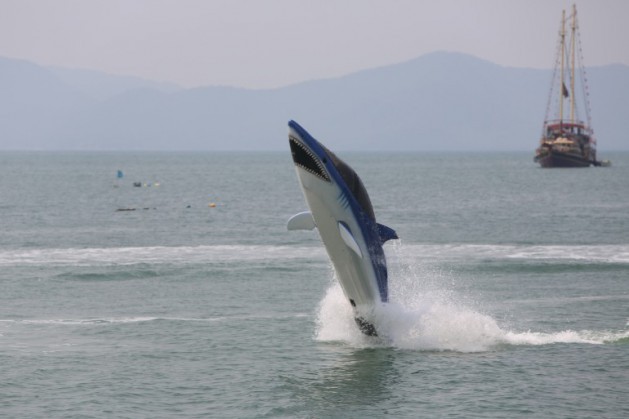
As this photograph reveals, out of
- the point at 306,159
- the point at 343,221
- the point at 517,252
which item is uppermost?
the point at 306,159

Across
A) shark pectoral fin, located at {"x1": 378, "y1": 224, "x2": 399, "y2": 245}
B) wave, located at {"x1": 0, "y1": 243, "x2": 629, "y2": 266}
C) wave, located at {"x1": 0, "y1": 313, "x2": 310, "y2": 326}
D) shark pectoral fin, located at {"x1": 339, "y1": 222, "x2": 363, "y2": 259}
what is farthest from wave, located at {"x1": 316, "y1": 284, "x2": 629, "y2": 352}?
wave, located at {"x1": 0, "y1": 243, "x2": 629, "y2": 266}

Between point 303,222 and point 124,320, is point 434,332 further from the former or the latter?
point 124,320

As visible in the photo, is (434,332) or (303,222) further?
(434,332)

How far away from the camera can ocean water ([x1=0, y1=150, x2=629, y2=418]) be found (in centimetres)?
3206

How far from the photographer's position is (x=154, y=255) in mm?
71500

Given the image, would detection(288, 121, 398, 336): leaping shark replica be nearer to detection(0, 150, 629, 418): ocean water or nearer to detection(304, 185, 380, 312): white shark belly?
detection(304, 185, 380, 312): white shark belly

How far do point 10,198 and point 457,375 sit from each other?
11554 cm

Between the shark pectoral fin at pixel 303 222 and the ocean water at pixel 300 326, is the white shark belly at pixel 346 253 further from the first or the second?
the ocean water at pixel 300 326

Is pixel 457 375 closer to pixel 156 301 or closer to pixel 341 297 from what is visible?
pixel 341 297

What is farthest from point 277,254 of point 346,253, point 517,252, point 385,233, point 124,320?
point 346,253

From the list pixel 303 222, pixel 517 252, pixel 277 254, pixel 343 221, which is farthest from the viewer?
pixel 517 252

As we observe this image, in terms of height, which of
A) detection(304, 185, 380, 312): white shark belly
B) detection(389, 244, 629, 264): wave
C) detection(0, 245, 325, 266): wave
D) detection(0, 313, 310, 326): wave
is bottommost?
detection(0, 313, 310, 326): wave

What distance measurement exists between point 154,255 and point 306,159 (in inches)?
1562

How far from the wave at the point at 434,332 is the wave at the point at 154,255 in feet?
90.4
